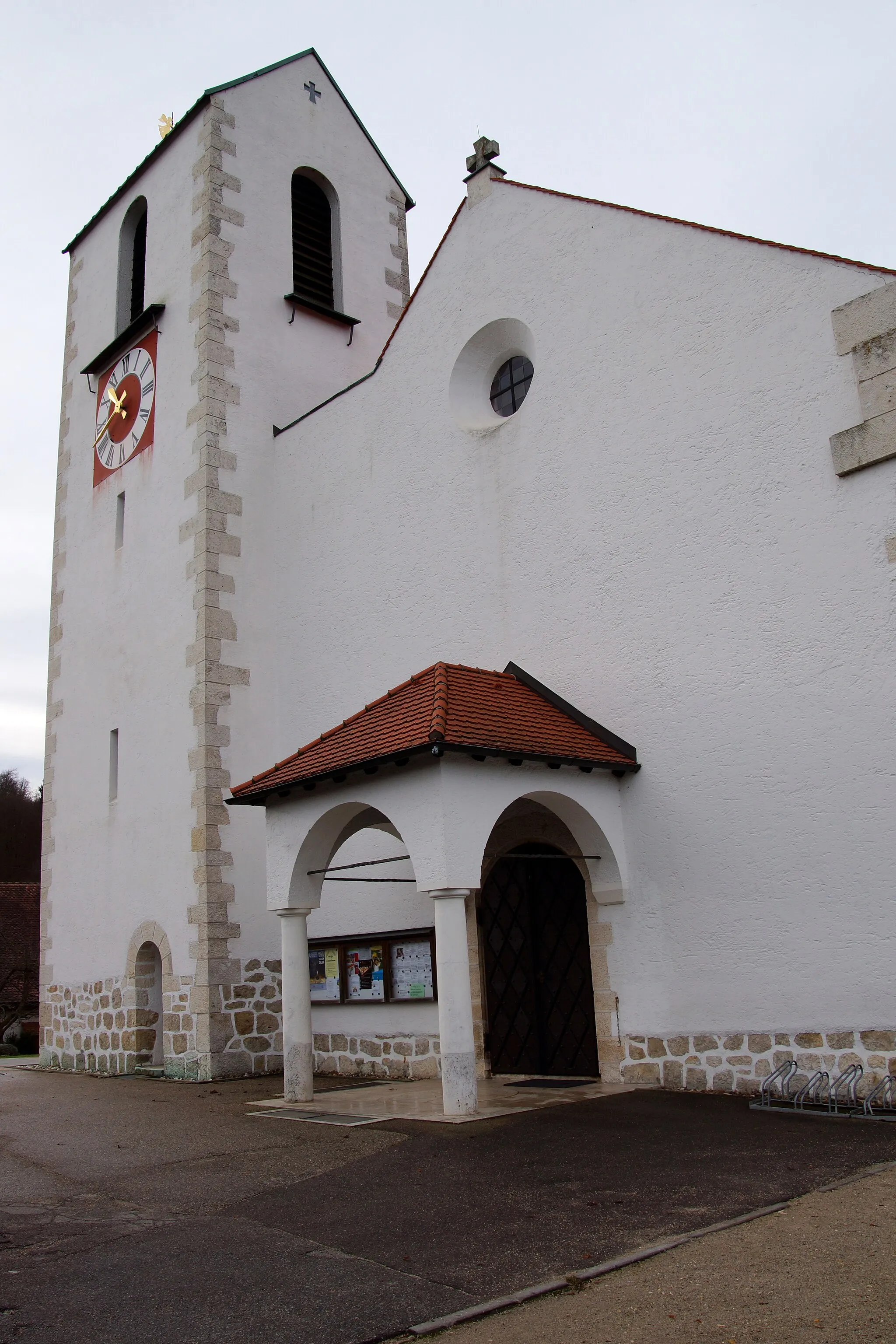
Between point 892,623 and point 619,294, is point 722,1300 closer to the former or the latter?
point 892,623

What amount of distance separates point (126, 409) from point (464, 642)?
24.0 feet

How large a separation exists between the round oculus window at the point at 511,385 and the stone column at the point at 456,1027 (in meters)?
5.51

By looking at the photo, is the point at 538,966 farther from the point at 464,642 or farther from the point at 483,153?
the point at 483,153

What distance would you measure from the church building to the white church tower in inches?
2.4

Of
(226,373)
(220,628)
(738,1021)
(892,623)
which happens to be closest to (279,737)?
(220,628)

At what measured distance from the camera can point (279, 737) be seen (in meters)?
13.1

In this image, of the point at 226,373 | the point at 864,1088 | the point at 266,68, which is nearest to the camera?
the point at 864,1088

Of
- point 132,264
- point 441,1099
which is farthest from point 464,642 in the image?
point 132,264

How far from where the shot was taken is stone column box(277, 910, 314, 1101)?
30.2 feet

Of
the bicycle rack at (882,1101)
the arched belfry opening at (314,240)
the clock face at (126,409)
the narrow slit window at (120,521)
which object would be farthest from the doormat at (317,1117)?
the arched belfry opening at (314,240)

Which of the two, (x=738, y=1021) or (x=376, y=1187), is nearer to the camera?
(x=376, y=1187)

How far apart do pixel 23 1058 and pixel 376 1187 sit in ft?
47.4

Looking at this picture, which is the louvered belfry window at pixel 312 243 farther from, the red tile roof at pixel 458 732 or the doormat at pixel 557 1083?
the doormat at pixel 557 1083

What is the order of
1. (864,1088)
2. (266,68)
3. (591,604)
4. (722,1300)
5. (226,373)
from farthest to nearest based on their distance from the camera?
(266,68) → (226,373) → (591,604) → (864,1088) → (722,1300)
